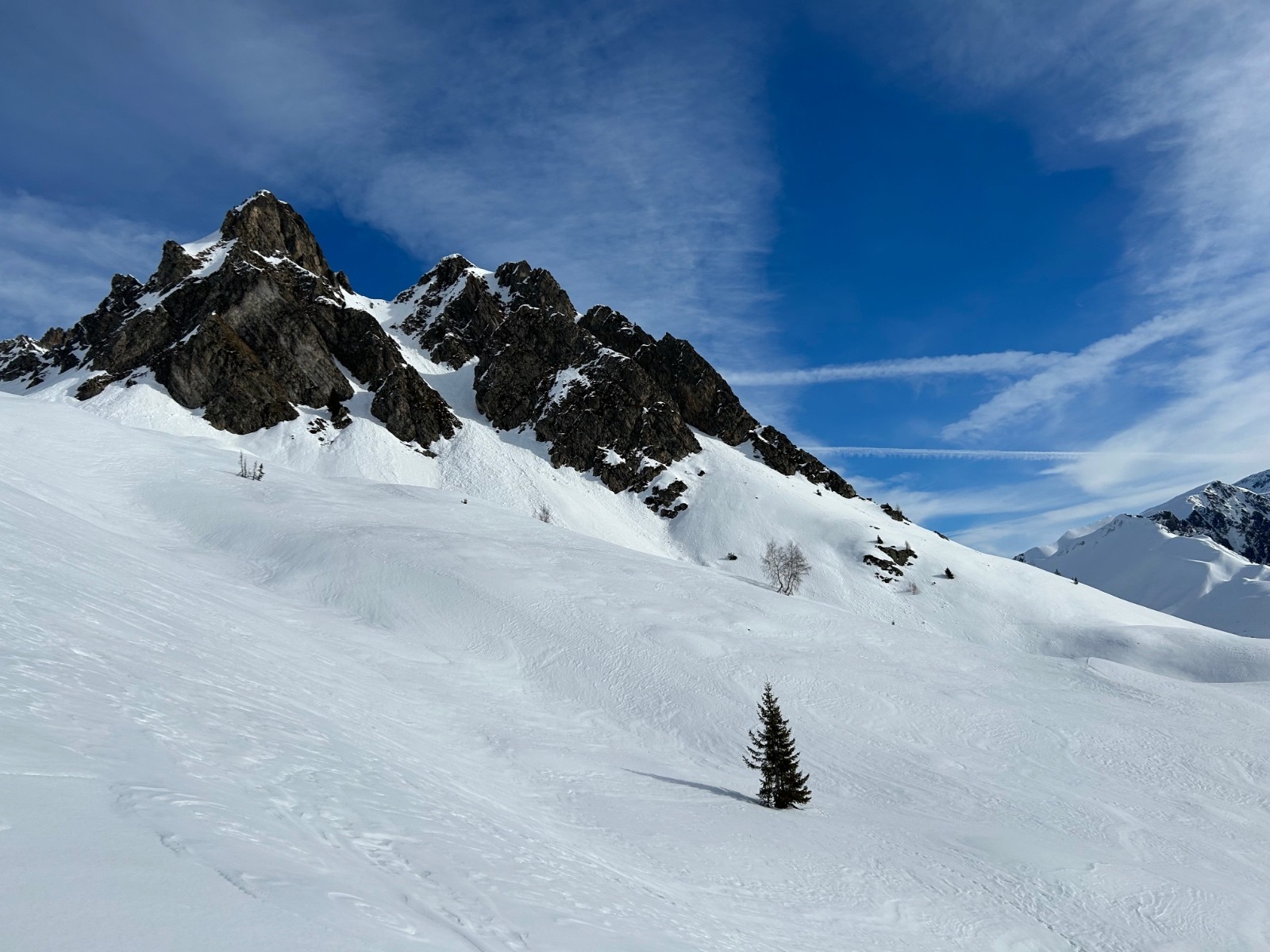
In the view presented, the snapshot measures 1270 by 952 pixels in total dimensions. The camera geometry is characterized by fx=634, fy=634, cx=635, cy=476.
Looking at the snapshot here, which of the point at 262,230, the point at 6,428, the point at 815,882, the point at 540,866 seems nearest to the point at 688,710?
the point at 815,882

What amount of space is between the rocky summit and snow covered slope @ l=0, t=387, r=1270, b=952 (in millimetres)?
53303

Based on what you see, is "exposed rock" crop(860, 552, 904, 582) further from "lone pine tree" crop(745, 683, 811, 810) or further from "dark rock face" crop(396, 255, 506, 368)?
"dark rock face" crop(396, 255, 506, 368)

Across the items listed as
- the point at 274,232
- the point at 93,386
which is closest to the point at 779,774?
the point at 93,386

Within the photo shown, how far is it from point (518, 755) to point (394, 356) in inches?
3863

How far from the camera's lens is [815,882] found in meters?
11.8

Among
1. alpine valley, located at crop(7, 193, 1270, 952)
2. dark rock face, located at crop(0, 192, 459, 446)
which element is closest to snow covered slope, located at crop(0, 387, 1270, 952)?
alpine valley, located at crop(7, 193, 1270, 952)

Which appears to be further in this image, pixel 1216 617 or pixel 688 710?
pixel 1216 617

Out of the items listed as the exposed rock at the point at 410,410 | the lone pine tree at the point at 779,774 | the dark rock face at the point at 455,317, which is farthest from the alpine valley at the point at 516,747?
the dark rock face at the point at 455,317

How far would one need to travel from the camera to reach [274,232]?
377 ft

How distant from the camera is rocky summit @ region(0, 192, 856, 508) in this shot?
88.1 m

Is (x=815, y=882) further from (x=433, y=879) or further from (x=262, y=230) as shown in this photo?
(x=262, y=230)

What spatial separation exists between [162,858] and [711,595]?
3069cm

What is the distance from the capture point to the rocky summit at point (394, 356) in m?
88.1

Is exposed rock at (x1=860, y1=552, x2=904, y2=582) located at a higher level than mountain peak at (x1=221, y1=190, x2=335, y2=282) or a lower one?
lower
